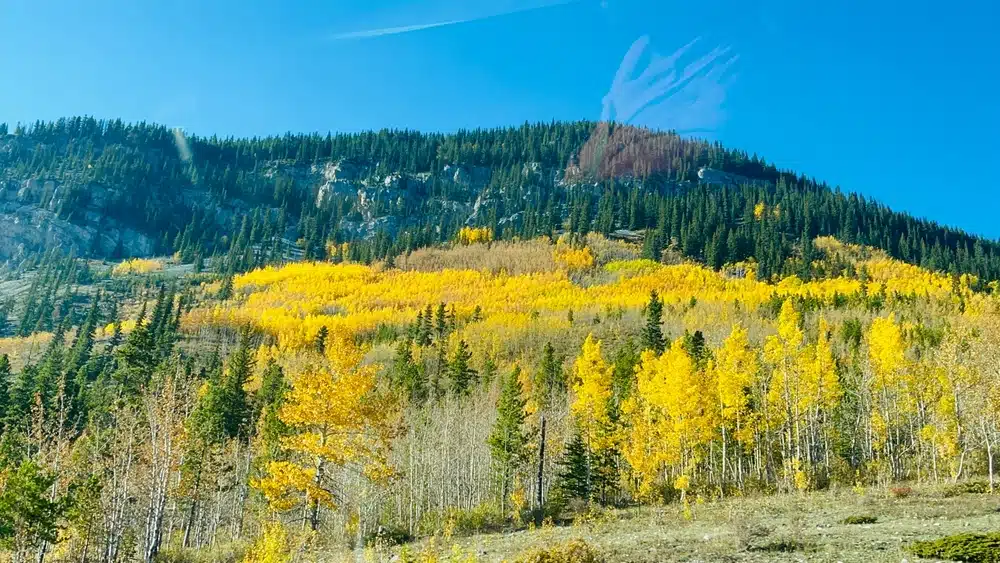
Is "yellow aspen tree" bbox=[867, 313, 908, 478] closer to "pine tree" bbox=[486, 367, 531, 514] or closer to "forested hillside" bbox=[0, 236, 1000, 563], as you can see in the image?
"forested hillside" bbox=[0, 236, 1000, 563]

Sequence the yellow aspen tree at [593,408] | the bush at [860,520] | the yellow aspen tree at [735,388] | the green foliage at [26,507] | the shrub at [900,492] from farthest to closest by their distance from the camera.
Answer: the yellow aspen tree at [593,408]
the yellow aspen tree at [735,388]
the shrub at [900,492]
the green foliage at [26,507]
the bush at [860,520]

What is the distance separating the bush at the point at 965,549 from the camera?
11.9 meters

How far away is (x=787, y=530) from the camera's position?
61.8 ft

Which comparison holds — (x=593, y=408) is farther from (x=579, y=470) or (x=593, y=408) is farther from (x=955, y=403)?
(x=955, y=403)

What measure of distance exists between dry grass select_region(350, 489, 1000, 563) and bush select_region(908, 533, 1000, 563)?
0.44 metres

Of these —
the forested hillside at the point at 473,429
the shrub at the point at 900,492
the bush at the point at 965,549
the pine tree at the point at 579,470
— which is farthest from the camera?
the pine tree at the point at 579,470

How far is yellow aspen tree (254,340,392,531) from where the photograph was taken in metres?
20.3

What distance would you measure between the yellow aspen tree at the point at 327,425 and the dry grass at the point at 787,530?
474 cm

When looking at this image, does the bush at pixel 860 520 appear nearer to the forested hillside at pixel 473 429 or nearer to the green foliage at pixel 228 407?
the forested hillside at pixel 473 429

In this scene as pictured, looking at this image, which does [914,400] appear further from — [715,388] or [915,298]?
[915,298]

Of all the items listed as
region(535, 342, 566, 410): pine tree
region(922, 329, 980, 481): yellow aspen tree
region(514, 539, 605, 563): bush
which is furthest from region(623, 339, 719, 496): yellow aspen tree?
region(535, 342, 566, 410): pine tree

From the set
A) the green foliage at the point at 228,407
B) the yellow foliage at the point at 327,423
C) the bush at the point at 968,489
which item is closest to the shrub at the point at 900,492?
the bush at the point at 968,489

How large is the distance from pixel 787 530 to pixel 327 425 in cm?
1511

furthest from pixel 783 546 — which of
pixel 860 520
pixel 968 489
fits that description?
pixel 968 489
